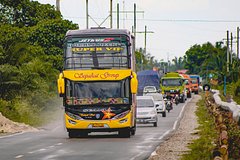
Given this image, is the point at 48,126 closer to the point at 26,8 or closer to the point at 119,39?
the point at 119,39

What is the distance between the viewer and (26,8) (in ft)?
262

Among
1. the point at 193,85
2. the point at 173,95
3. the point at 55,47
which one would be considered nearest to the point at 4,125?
the point at 55,47

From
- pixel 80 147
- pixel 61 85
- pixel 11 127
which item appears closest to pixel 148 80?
pixel 11 127

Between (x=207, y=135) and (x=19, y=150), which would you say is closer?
(x=19, y=150)

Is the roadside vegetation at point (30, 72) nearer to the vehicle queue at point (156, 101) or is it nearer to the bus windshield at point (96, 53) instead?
the vehicle queue at point (156, 101)

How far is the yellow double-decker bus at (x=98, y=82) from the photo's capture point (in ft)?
104

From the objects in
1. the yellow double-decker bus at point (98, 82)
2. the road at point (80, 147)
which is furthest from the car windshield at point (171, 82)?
the yellow double-decker bus at point (98, 82)

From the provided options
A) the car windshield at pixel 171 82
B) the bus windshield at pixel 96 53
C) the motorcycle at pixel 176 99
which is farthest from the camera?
the motorcycle at pixel 176 99

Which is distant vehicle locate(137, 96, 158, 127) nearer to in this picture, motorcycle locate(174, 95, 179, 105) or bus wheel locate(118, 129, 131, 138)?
bus wheel locate(118, 129, 131, 138)

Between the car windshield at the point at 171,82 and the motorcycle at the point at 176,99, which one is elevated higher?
the car windshield at the point at 171,82

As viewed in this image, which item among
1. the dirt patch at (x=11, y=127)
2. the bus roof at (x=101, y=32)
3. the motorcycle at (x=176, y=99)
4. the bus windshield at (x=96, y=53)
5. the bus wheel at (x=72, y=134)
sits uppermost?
the bus roof at (x=101, y=32)

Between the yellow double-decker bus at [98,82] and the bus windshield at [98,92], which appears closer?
the yellow double-decker bus at [98,82]

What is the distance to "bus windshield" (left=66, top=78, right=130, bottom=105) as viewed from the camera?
3195cm

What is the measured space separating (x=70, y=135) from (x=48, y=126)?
13.3m
